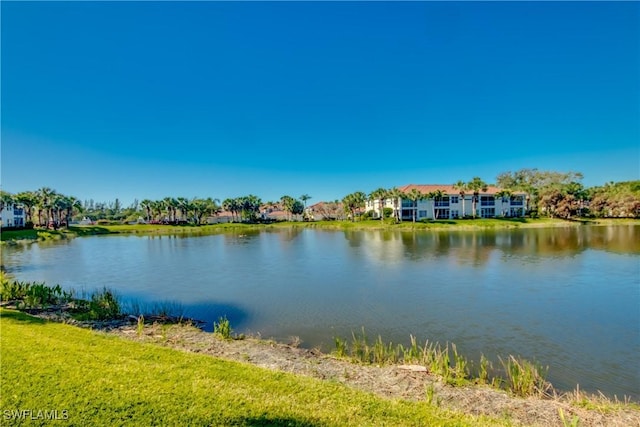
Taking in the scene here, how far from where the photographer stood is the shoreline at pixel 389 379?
259 inches

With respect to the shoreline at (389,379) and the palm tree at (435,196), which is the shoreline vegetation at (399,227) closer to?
the palm tree at (435,196)

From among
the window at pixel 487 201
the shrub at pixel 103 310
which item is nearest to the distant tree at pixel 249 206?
the window at pixel 487 201

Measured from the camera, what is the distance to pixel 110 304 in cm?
1401

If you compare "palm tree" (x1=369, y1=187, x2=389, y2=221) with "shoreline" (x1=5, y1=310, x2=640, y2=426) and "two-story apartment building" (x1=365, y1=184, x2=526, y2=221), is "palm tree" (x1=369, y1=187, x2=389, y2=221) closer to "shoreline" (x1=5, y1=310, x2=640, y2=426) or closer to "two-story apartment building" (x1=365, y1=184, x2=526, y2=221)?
"two-story apartment building" (x1=365, y1=184, x2=526, y2=221)

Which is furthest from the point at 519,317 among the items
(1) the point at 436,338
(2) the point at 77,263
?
(2) the point at 77,263

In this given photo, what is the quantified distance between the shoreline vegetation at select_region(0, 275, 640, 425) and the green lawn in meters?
0.08

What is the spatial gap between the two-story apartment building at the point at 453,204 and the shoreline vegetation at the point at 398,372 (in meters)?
75.6

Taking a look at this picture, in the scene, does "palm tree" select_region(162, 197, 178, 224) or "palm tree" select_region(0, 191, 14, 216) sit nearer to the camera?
"palm tree" select_region(0, 191, 14, 216)

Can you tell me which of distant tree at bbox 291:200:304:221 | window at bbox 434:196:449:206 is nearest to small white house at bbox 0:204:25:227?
distant tree at bbox 291:200:304:221

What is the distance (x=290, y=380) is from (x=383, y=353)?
4.01 meters

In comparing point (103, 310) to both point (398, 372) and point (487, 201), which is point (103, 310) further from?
point (487, 201)

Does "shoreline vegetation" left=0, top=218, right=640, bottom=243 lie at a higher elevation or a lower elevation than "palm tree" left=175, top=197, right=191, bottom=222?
lower

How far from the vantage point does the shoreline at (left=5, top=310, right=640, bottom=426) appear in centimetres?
658

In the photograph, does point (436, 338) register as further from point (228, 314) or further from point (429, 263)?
point (429, 263)
